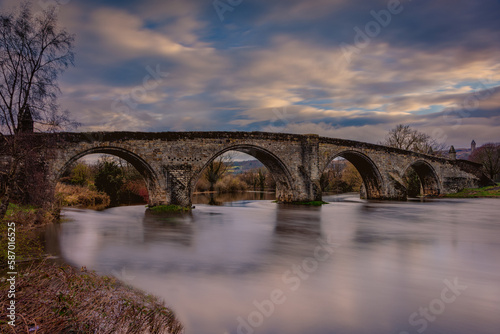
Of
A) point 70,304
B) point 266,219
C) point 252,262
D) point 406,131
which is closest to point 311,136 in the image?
point 266,219

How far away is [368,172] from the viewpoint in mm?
30812

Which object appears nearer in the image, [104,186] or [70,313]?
[70,313]

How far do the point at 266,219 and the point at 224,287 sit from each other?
10601 mm

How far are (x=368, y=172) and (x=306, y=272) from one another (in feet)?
83.7

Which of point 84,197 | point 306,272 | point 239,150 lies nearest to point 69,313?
point 306,272

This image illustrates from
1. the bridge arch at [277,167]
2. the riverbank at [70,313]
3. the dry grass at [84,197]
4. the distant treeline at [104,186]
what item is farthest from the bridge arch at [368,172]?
the riverbank at [70,313]

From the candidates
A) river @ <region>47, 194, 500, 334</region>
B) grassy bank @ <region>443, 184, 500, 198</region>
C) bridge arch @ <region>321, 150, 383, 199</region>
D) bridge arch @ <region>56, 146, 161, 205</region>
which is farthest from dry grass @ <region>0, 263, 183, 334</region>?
grassy bank @ <region>443, 184, 500, 198</region>

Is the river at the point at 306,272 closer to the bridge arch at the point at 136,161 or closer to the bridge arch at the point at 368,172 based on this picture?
the bridge arch at the point at 136,161

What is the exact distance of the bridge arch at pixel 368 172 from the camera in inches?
1123

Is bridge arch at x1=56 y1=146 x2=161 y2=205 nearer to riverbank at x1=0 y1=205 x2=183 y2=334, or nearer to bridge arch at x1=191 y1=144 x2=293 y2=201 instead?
bridge arch at x1=191 y1=144 x2=293 y2=201

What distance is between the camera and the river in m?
4.93

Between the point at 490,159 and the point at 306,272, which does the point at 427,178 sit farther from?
the point at 306,272

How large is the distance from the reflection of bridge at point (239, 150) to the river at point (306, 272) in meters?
4.27

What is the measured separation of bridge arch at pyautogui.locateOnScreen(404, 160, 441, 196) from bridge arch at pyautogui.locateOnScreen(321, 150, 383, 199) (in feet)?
26.0
